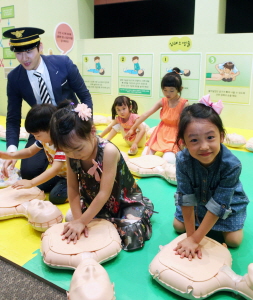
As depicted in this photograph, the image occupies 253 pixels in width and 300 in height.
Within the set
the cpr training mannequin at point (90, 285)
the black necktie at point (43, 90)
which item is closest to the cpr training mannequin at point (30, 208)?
the cpr training mannequin at point (90, 285)

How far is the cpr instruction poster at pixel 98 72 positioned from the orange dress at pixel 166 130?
1.49 metres

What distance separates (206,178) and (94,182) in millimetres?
489

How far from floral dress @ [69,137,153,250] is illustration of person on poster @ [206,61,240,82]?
2.12 m

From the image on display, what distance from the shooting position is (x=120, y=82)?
3.82 meters

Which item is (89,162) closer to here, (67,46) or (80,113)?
(80,113)

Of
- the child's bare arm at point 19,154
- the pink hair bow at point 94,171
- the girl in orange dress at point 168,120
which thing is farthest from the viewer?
the girl in orange dress at point 168,120

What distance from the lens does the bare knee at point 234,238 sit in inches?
51.7

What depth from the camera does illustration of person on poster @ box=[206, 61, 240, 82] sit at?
3.11 meters

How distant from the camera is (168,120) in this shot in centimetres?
256

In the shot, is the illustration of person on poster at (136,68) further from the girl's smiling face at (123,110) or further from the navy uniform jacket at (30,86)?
the navy uniform jacket at (30,86)

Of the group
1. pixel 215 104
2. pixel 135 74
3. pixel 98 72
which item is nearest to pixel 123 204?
pixel 215 104

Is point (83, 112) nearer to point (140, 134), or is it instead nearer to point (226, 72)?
point (140, 134)

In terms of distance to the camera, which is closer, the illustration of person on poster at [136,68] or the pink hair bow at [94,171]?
the pink hair bow at [94,171]

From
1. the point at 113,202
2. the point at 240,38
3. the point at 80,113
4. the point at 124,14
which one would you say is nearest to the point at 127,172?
the point at 113,202
